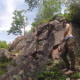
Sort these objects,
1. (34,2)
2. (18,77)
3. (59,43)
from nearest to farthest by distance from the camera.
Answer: (18,77), (59,43), (34,2)

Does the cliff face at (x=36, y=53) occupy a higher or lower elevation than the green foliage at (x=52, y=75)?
higher

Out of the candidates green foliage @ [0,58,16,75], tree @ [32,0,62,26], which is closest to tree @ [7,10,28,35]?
tree @ [32,0,62,26]

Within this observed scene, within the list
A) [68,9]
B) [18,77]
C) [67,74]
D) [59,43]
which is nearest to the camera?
[67,74]

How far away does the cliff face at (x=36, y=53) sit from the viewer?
10.5m

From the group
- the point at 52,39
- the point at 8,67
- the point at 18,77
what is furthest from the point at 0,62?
the point at 18,77

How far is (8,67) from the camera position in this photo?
529 inches

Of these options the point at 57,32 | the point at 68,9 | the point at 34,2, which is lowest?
the point at 57,32

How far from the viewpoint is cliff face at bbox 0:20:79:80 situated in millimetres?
10477

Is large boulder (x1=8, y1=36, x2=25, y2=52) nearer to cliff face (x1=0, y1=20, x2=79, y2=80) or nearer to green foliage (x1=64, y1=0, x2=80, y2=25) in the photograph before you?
cliff face (x1=0, y1=20, x2=79, y2=80)

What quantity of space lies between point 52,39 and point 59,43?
0.92 m

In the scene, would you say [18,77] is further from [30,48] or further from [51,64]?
[30,48]

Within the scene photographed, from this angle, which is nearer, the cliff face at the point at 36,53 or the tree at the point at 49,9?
the cliff face at the point at 36,53

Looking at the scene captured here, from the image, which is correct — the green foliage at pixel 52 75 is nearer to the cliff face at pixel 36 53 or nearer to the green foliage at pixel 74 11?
the cliff face at pixel 36 53

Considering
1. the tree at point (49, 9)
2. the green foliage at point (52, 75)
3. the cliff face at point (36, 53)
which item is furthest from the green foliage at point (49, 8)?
the green foliage at point (52, 75)
